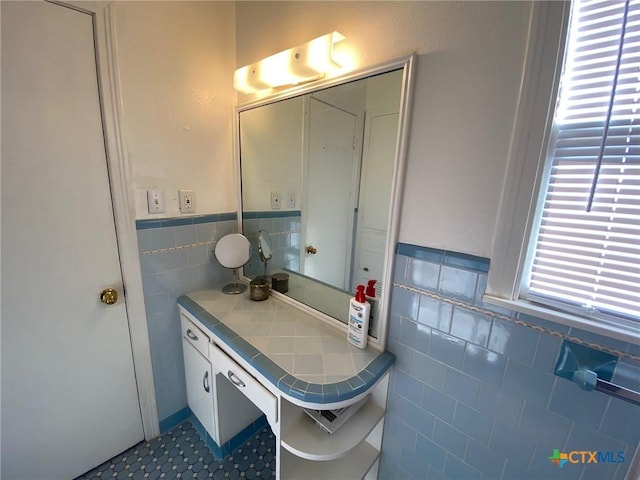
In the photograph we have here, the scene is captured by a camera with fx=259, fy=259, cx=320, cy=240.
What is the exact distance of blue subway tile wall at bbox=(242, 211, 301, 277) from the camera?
1.48 meters

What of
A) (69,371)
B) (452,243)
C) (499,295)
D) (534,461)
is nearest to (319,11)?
(452,243)

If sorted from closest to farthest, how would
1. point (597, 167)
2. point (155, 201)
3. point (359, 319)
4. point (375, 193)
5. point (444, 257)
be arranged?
point (597, 167) → point (444, 257) → point (359, 319) → point (375, 193) → point (155, 201)

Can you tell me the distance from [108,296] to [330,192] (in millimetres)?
1161

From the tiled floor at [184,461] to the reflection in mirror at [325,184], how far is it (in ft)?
2.96

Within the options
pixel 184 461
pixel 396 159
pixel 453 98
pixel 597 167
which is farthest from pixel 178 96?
pixel 184 461

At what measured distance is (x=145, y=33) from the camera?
1.13m

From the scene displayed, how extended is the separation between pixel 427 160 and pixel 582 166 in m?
0.37

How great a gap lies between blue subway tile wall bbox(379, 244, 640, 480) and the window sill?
0.02 meters

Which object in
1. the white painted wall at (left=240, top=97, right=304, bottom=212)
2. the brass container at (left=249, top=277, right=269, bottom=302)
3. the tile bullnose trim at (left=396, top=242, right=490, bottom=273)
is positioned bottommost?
the brass container at (left=249, top=277, right=269, bottom=302)

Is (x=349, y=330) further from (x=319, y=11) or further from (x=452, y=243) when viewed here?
(x=319, y=11)

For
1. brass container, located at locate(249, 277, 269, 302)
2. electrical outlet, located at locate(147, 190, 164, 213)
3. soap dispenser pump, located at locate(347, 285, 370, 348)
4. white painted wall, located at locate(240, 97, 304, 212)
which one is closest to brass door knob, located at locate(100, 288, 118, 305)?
electrical outlet, located at locate(147, 190, 164, 213)

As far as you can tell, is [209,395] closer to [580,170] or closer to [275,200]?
[275,200]

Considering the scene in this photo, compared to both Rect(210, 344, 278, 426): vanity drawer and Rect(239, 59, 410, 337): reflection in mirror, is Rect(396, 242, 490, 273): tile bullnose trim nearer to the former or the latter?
Rect(239, 59, 410, 337): reflection in mirror

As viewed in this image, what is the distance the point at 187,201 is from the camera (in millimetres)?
1360
